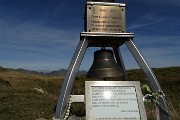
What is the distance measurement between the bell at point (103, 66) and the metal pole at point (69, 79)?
51cm

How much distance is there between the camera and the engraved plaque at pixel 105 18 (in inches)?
327

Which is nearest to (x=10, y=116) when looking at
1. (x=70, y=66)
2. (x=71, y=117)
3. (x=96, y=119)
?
(x=71, y=117)

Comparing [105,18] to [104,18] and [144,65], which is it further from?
[144,65]

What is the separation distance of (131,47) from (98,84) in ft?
4.67

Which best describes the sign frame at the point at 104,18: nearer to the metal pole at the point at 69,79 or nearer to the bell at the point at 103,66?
the metal pole at the point at 69,79

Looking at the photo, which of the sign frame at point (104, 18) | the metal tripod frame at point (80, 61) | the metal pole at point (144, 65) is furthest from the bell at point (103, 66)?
the sign frame at point (104, 18)

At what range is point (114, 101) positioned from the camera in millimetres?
7680

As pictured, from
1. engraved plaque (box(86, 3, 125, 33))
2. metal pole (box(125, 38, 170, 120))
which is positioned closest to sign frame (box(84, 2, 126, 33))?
engraved plaque (box(86, 3, 125, 33))

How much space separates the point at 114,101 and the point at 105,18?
6.99 ft

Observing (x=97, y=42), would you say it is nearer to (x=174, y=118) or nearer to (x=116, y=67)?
(x=116, y=67)

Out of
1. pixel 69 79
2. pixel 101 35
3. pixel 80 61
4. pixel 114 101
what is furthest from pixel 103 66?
pixel 114 101

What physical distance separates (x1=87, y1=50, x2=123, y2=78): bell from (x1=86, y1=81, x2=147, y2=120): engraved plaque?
483 millimetres

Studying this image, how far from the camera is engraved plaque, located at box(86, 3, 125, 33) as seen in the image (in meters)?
8.30

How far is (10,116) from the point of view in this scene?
11.9m
